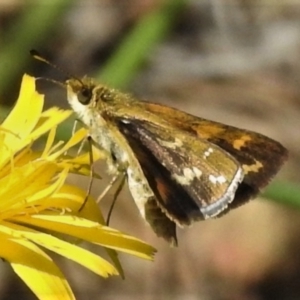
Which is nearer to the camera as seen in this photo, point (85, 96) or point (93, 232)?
point (93, 232)

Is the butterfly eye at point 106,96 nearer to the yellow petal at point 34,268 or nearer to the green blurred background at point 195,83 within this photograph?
the yellow petal at point 34,268

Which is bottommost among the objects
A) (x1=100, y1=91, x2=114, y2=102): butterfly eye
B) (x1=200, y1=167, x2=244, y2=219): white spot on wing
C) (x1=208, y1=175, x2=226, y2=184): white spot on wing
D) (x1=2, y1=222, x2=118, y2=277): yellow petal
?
(x1=2, y1=222, x2=118, y2=277): yellow petal

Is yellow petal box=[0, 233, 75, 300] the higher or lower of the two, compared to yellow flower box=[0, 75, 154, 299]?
lower

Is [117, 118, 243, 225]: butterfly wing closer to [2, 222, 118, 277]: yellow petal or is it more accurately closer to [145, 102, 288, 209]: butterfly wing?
[145, 102, 288, 209]: butterfly wing

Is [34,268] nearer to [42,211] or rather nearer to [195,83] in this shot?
[42,211]

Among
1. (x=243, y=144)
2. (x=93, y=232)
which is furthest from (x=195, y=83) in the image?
(x=93, y=232)

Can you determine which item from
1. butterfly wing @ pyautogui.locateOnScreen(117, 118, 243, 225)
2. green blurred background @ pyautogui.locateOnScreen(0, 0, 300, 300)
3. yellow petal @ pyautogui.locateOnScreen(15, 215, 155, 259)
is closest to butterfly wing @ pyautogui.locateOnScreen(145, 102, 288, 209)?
butterfly wing @ pyautogui.locateOnScreen(117, 118, 243, 225)
